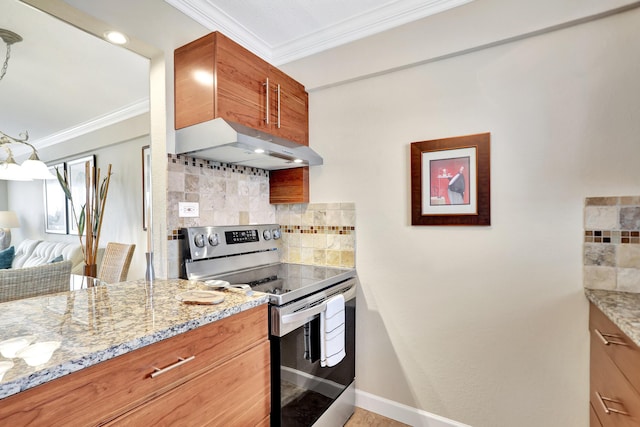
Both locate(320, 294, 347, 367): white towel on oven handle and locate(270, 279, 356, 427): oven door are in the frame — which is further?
locate(320, 294, 347, 367): white towel on oven handle

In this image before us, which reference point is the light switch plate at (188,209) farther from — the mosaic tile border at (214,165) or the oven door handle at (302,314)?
the oven door handle at (302,314)

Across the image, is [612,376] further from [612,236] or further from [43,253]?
[43,253]

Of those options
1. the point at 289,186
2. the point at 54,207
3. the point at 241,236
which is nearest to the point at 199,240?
the point at 241,236

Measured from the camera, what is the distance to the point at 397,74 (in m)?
1.81

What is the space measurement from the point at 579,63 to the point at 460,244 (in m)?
1.00

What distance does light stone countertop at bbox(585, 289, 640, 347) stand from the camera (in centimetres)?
93

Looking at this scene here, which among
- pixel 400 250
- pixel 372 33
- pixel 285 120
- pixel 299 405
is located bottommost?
pixel 299 405

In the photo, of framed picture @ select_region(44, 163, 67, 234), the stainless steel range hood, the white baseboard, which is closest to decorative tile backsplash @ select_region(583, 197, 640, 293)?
the white baseboard

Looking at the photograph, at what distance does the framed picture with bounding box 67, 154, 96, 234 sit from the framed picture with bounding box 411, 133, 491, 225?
282 cm

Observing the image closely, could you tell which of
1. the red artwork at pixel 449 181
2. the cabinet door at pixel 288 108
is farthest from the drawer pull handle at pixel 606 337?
the cabinet door at pixel 288 108

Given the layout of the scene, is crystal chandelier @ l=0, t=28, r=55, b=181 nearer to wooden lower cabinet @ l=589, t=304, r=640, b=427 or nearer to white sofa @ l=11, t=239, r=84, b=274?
white sofa @ l=11, t=239, r=84, b=274

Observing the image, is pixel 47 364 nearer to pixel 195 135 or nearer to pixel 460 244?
pixel 195 135

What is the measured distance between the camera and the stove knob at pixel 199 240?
63.2 inches

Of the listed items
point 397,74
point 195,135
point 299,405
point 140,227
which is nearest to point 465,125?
point 397,74
